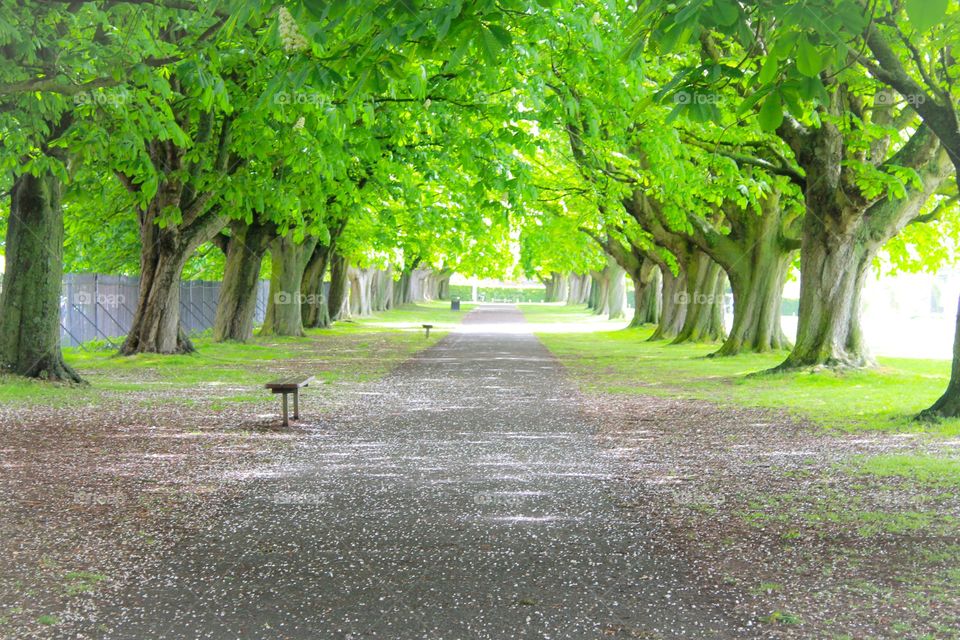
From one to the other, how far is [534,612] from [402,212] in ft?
80.2

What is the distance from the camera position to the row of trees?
16.4ft

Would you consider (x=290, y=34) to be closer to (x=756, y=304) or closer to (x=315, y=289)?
(x=756, y=304)

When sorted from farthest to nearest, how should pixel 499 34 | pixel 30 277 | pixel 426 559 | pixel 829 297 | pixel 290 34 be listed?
pixel 829 297 < pixel 30 277 < pixel 290 34 < pixel 426 559 < pixel 499 34

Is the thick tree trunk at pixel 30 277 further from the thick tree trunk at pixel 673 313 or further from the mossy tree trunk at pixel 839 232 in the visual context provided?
the thick tree trunk at pixel 673 313

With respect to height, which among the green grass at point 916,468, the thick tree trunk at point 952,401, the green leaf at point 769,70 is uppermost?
the green leaf at point 769,70

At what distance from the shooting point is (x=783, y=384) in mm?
16594

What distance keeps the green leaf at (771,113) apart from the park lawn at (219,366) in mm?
10618

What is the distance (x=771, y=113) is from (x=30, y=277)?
1299 cm

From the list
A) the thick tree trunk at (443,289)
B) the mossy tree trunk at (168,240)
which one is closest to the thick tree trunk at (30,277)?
the mossy tree trunk at (168,240)

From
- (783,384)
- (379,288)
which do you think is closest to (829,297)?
(783,384)

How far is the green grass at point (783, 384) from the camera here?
40.1 ft

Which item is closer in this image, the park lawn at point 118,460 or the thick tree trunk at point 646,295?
the park lawn at point 118,460

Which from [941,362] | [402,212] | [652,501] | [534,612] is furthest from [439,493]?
[402,212]

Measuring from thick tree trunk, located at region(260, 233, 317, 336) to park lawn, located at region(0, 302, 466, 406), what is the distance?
849 millimetres
